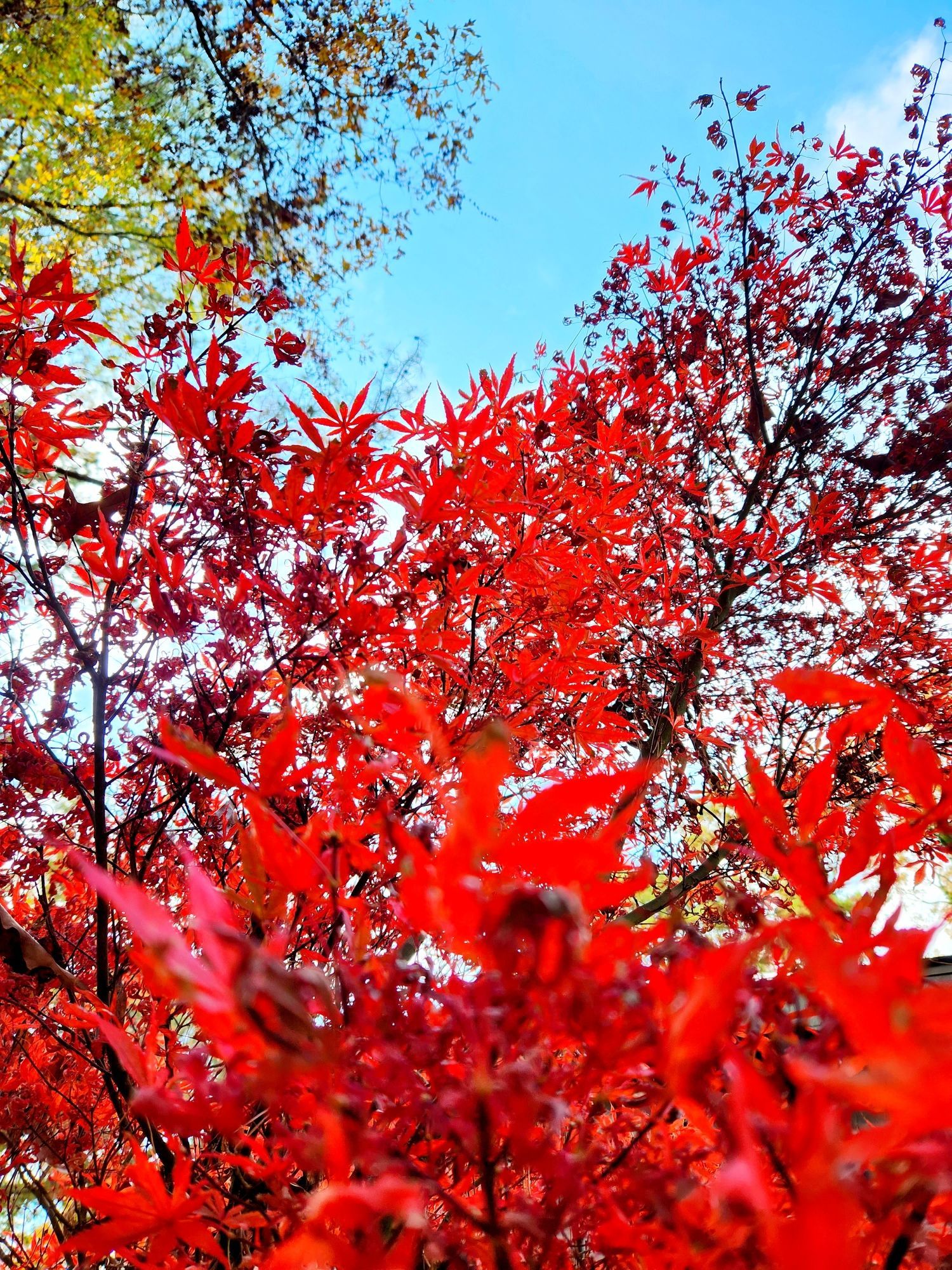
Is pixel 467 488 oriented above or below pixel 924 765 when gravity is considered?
above

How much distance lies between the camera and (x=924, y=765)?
703mm

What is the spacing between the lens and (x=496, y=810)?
2.12 ft

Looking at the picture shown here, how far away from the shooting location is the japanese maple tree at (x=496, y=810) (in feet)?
1.57

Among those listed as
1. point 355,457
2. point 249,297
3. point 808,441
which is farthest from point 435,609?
point 808,441

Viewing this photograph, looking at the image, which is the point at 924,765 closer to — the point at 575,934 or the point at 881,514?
the point at 575,934

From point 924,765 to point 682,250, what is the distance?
13.3 ft

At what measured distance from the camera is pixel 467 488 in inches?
70.7

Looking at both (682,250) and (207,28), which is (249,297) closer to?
(682,250)

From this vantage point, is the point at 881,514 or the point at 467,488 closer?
the point at 467,488

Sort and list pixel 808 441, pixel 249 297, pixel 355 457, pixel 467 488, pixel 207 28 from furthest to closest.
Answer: pixel 207 28 < pixel 808 441 < pixel 249 297 < pixel 467 488 < pixel 355 457

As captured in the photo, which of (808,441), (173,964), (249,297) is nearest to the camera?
(173,964)

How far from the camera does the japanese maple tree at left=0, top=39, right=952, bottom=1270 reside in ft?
1.57

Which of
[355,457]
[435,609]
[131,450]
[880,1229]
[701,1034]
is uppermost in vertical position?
[131,450]

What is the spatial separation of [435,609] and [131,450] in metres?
0.95
